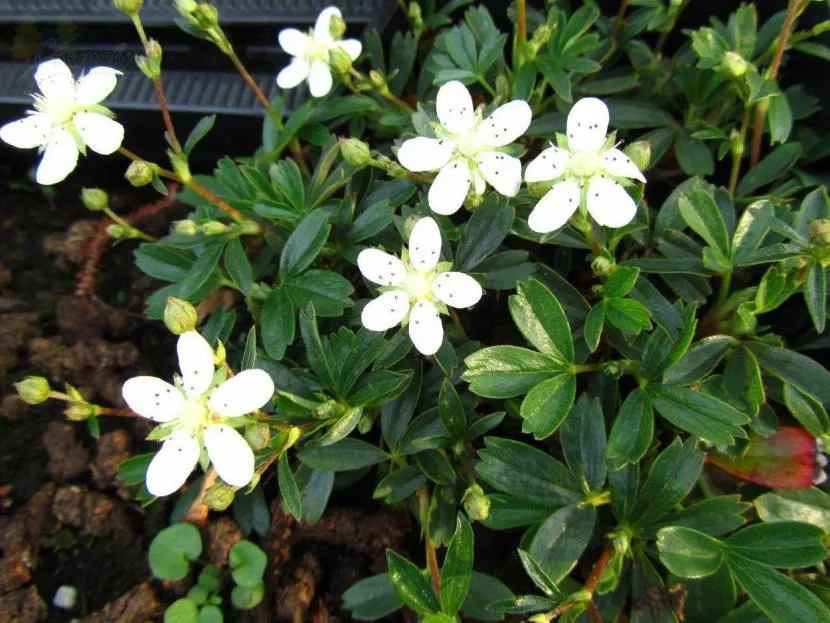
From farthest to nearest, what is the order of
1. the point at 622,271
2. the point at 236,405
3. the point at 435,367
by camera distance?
the point at 435,367, the point at 622,271, the point at 236,405

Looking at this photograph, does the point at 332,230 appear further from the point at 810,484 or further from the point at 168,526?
the point at 810,484

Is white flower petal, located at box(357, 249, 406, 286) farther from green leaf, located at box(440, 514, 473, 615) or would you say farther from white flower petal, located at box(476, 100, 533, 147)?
green leaf, located at box(440, 514, 473, 615)

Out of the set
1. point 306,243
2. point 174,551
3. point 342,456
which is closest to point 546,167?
point 306,243

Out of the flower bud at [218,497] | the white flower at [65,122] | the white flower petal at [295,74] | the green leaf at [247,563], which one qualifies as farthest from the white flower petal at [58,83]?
the green leaf at [247,563]

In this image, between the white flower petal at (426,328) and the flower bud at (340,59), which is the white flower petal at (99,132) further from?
the white flower petal at (426,328)

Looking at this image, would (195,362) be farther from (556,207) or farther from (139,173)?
(556,207)

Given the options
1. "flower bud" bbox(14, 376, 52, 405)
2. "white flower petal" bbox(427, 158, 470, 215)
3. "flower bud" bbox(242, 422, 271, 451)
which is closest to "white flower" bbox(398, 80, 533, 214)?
"white flower petal" bbox(427, 158, 470, 215)

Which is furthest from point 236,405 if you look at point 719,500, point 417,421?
point 719,500
